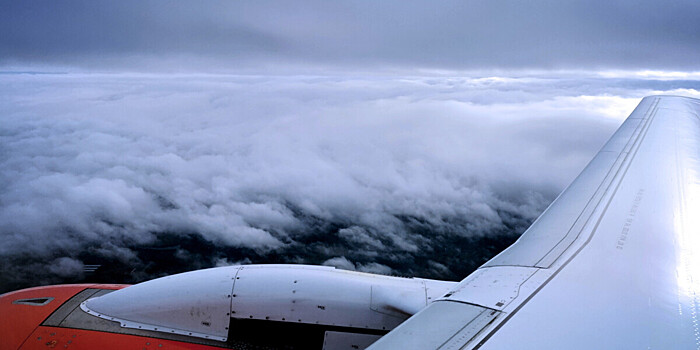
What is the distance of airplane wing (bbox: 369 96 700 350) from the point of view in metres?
2.20

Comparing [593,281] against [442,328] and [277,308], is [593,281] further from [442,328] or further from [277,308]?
[277,308]

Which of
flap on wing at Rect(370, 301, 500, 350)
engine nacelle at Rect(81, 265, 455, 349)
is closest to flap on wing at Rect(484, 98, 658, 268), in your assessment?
flap on wing at Rect(370, 301, 500, 350)

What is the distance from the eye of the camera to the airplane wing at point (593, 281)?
2.20 meters

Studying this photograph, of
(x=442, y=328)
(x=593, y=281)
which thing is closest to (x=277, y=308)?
(x=442, y=328)

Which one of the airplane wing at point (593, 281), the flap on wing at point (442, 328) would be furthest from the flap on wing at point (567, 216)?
the flap on wing at point (442, 328)

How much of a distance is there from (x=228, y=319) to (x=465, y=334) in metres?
3.73

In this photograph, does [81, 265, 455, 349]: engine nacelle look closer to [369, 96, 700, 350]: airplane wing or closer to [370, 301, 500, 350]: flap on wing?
[369, 96, 700, 350]: airplane wing

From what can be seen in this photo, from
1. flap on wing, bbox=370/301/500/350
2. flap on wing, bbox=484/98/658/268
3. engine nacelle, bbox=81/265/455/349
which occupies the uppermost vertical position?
flap on wing, bbox=484/98/658/268

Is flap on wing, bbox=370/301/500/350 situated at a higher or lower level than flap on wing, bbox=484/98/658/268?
lower

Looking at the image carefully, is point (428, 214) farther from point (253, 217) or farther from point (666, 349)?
point (666, 349)

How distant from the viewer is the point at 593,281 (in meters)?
2.97

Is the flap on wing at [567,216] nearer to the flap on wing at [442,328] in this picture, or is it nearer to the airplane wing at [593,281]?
the airplane wing at [593,281]

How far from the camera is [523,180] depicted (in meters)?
Result: 120

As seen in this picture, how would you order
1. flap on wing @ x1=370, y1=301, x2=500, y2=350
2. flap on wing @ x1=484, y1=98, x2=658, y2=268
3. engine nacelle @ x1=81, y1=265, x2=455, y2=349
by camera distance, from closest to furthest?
1. flap on wing @ x1=370, y1=301, x2=500, y2=350
2. flap on wing @ x1=484, y1=98, x2=658, y2=268
3. engine nacelle @ x1=81, y1=265, x2=455, y2=349
